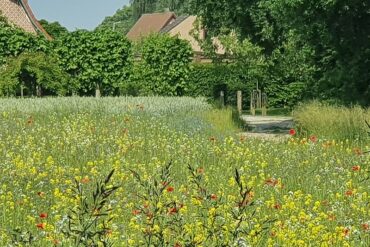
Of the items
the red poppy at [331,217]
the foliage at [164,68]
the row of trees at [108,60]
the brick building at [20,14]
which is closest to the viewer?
the red poppy at [331,217]

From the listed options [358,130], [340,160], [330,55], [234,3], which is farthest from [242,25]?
[340,160]

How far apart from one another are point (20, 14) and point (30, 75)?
19519 mm

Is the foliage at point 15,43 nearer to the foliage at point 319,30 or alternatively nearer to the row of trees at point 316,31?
the row of trees at point 316,31

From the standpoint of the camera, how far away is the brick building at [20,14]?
4794 centimetres

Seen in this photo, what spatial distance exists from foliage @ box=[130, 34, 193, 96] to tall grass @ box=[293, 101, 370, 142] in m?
18.5

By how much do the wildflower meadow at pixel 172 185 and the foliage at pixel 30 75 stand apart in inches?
494

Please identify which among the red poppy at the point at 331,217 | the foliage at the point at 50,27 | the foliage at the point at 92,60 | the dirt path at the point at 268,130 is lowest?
the dirt path at the point at 268,130

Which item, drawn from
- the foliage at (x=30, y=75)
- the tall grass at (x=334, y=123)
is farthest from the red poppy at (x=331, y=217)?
the foliage at (x=30, y=75)

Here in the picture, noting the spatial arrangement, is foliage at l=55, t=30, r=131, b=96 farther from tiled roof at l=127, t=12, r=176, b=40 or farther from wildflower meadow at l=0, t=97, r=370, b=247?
tiled roof at l=127, t=12, r=176, b=40

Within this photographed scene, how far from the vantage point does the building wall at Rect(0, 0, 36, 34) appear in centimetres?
4781

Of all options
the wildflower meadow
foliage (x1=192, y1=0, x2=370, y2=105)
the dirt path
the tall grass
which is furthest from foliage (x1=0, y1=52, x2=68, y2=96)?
the tall grass

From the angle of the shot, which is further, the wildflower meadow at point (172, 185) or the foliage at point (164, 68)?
the foliage at point (164, 68)

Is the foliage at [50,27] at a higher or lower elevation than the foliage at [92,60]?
higher

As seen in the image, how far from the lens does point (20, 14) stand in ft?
161
